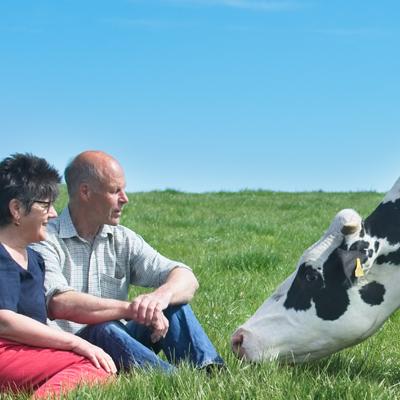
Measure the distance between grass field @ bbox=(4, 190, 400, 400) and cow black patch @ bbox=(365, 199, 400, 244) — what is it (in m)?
0.90

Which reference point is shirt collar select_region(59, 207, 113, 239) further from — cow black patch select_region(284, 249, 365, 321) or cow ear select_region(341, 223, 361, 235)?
cow ear select_region(341, 223, 361, 235)

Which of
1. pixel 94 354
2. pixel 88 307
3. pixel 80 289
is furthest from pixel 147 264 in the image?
pixel 94 354

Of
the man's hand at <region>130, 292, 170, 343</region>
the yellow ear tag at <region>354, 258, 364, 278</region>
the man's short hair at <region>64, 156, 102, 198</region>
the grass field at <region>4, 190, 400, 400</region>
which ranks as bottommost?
the grass field at <region>4, 190, 400, 400</region>

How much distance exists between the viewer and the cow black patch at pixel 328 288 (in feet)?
18.1

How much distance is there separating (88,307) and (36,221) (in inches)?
24.8

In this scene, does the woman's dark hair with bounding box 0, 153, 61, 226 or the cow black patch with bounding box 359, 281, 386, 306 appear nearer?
the woman's dark hair with bounding box 0, 153, 61, 226

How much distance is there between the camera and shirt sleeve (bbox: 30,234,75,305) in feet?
17.8

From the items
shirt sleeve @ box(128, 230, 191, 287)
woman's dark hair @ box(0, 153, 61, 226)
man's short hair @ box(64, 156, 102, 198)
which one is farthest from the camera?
shirt sleeve @ box(128, 230, 191, 287)

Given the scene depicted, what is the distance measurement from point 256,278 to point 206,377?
4.77 meters

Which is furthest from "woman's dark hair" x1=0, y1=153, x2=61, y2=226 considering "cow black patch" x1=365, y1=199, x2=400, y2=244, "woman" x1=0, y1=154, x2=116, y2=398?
"cow black patch" x1=365, y1=199, x2=400, y2=244

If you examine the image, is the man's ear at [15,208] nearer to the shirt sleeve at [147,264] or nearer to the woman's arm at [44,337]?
the woman's arm at [44,337]

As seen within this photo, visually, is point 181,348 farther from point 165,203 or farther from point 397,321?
point 165,203

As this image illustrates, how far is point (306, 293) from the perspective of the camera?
561cm

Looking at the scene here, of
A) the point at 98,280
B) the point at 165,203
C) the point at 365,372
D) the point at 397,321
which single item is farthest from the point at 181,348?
the point at 165,203
